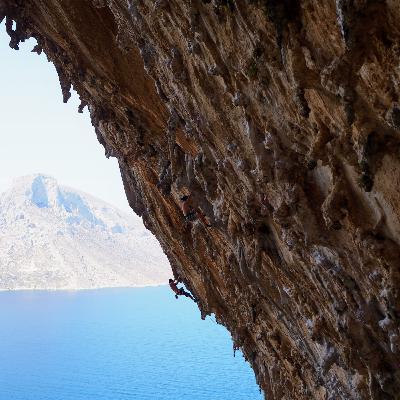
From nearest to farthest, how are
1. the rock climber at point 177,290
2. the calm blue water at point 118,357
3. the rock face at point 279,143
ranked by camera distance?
the rock face at point 279,143 < the rock climber at point 177,290 < the calm blue water at point 118,357

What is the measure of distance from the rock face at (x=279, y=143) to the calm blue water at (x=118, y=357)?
29.9m

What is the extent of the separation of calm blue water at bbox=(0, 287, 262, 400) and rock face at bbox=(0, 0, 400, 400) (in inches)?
1177

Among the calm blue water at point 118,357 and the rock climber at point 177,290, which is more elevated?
the calm blue water at point 118,357

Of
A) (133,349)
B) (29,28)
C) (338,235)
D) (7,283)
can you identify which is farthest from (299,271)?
(7,283)

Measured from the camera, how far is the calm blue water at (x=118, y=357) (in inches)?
1618

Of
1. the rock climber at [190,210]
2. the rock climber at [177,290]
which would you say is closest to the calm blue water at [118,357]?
the rock climber at [177,290]

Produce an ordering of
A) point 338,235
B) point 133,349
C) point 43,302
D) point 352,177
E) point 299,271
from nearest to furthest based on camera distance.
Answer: point 352,177 < point 338,235 < point 299,271 < point 133,349 < point 43,302

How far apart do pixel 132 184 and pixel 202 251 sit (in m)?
3.06

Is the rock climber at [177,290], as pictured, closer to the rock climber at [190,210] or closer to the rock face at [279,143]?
the rock face at [279,143]

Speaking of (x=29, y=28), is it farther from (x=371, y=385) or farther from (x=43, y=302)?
(x=43, y=302)

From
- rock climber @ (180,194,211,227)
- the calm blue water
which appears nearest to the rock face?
rock climber @ (180,194,211,227)

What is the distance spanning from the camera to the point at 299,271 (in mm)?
6941

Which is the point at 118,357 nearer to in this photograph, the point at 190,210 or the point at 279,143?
the point at 190,210

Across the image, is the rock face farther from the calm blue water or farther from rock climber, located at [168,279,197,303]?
the calm blue water
